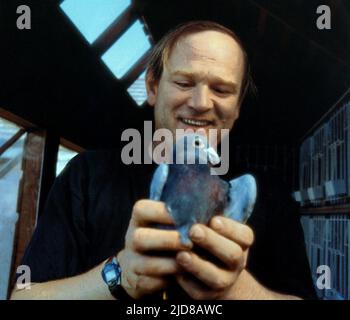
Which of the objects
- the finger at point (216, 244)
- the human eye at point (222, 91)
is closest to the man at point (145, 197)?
the human eye at point (222, 91)

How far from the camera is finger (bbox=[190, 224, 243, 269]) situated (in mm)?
354

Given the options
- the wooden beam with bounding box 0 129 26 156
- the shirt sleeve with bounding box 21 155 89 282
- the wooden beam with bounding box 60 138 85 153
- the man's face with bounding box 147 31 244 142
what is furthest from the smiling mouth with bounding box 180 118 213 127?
the wooden beam with bounding box 0 129 26 156

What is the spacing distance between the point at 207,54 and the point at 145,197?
0.22 m

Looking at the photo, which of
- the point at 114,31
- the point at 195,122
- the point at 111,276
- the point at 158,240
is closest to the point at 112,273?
the point at 111,276

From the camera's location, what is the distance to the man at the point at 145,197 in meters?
0.52

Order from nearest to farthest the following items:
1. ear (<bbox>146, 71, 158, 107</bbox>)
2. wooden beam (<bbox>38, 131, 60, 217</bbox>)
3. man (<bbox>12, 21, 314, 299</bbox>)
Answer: man (<bbox>12, 21, 314, 299</bbox>)
ear (<bbox>146, 71, 158, 107</bbox>)
wooden beam (<bbox>38, 131, 60, 217</bbox>)

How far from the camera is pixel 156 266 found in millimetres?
381

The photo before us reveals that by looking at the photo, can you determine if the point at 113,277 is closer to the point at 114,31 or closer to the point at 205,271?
the point at 205,271

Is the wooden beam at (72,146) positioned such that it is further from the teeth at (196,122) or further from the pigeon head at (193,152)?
the pigeon head at (193,152)

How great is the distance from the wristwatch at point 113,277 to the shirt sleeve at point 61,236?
0.31ft

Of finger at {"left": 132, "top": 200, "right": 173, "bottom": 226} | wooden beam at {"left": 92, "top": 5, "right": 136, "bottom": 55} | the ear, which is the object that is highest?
wooden beam at {"left": 92, "top": 5, "right": 136, "bottom": 55}

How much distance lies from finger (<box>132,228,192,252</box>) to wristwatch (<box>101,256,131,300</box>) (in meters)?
0.08

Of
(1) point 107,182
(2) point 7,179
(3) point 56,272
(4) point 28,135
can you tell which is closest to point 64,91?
(4) point 28,135

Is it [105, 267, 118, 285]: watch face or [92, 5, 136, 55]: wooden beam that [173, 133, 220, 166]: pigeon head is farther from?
[92, 5, 136, 55]: wooden beam
